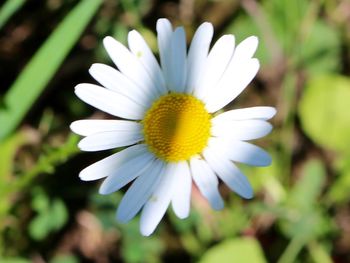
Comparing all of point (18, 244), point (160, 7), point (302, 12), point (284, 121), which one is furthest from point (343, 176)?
point (18, 244)

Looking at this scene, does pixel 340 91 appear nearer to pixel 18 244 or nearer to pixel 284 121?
pixel 284 121

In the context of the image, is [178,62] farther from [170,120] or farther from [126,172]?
[126,172]

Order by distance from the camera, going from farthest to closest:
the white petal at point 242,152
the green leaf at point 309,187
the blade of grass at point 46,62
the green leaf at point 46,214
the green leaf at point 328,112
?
the green leaf at point 328,112, the green leaf at point 309,187, the green leaf at point 46,214, the blade of grass at point 46,62, the white petal at point 242,152

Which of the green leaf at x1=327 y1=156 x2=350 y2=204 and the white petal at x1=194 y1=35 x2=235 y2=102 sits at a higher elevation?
the white petal at x1=194 y1=35 x2=235 y2=102

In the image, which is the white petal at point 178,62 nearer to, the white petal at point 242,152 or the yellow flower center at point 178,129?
the yellow flower center at point 178,129

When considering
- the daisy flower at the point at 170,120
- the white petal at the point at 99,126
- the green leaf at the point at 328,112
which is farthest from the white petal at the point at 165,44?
the green leaf at the point at 328,112

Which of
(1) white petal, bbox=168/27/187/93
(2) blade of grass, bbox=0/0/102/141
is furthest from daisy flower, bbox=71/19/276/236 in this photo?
(2) blade of grass, bbox=0/0/102/141

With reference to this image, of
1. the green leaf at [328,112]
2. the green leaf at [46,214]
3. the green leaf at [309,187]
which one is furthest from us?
the green leaf at [328,112]

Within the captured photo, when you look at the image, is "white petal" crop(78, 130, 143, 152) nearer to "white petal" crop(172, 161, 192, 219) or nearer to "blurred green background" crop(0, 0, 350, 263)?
"white petal" crop(172, 161, 192, 219)
